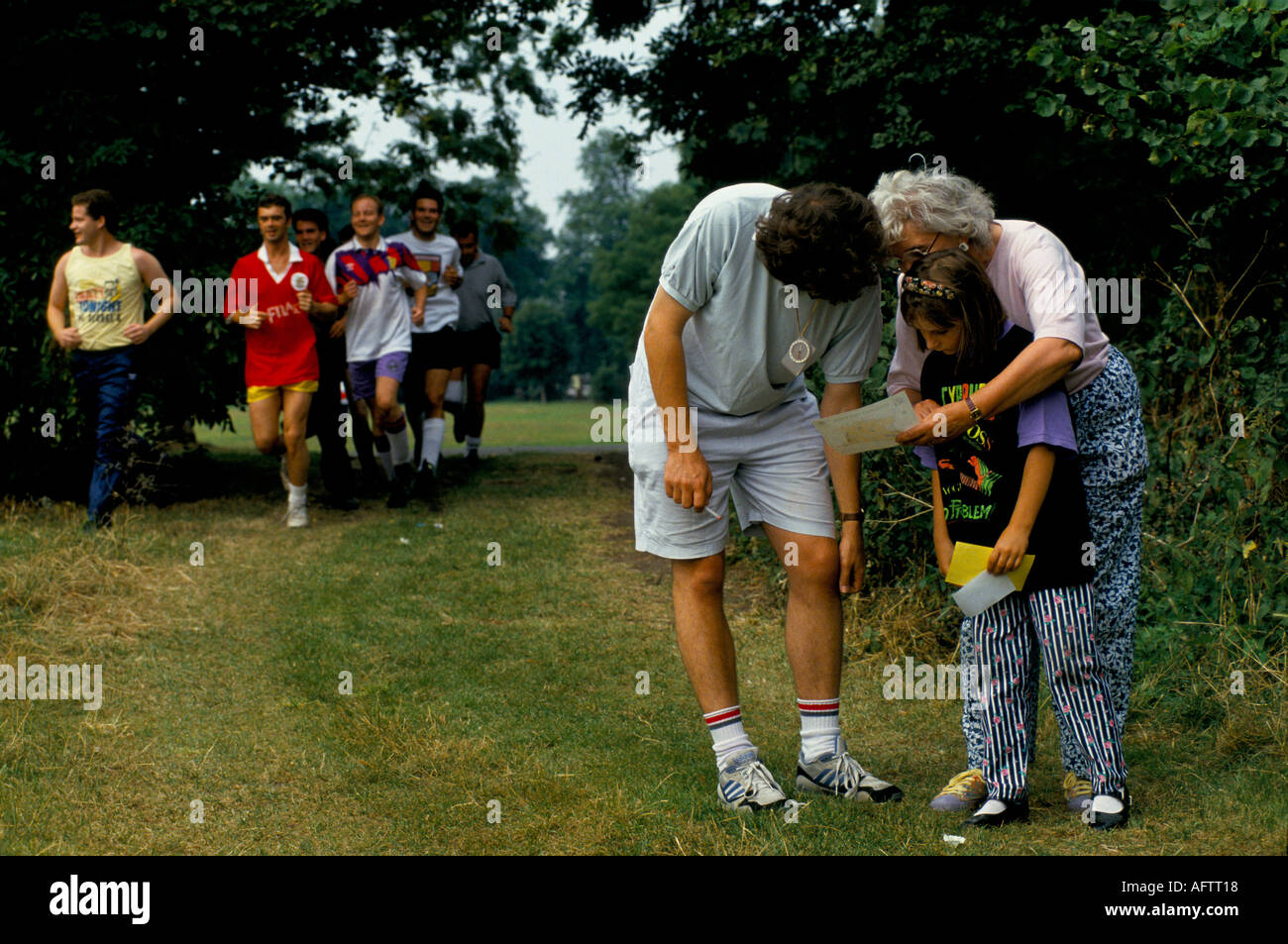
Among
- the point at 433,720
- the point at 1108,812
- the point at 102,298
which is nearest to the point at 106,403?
the point at 102,298

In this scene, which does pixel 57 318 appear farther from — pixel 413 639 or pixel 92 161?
pixel 413 639

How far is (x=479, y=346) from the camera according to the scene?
11.0 meters

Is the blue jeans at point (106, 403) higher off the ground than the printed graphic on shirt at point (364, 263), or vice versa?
the printed graphic on shirt at point (364, 263)

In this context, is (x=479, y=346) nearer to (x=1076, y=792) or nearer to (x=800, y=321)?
(x=800, y=321)

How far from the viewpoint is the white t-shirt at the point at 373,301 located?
9320mm

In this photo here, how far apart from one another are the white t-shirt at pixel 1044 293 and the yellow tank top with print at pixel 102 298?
240 inches

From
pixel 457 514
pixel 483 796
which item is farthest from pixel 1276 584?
pixel 457 514

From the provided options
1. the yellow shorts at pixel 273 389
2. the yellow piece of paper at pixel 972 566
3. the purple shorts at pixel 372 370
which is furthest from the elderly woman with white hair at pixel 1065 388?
the purple shorts at pixel 372 370

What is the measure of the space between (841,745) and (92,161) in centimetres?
755

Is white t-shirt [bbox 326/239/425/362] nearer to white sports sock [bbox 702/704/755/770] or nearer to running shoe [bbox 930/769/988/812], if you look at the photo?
white sports sock [bbox 702/704/755/770]

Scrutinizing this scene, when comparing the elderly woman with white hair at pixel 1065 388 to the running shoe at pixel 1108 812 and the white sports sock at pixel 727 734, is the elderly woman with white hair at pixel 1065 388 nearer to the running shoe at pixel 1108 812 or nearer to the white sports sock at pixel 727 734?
the running shoe at pixel 1108 812

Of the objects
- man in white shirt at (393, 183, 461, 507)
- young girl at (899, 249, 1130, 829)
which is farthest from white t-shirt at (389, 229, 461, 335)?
young girl at (899, 249, 1130, 829)

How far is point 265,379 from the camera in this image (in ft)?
28.2

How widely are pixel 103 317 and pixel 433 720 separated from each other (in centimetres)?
465
